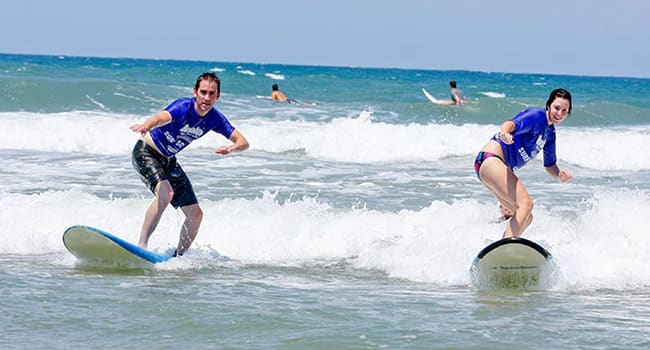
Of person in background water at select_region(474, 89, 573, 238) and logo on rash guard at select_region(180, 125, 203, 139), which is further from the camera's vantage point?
logo on rash guard at select_region(180, 125, 203, 139)

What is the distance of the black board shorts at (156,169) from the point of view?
7.88m

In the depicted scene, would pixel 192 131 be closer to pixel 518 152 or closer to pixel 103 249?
pixel 103 249

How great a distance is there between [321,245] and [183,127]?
95.2 inches

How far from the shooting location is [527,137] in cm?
759

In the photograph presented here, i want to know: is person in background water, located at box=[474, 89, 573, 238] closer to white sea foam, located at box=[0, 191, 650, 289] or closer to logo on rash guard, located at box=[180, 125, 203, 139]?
white sea foam, located at box=[0, 191, 650, 289]

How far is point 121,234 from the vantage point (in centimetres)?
1009

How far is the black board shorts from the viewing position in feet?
25.8

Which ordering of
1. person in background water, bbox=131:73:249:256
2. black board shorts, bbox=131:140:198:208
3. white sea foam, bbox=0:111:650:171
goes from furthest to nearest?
white sea foam, bbox=0:111:650:171 < black board shorts, bbox=131:140:198:208 < person in background water, bbox=131:73:249:256

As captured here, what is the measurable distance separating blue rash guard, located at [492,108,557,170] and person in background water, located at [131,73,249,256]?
2.07m

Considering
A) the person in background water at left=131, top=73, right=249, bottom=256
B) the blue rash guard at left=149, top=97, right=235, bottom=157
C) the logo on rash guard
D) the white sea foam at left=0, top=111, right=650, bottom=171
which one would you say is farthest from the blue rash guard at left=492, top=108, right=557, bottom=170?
the white sea foam at left=0, top=111, right=650, bottom=171

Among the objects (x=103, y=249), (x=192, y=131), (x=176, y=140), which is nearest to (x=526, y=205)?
(x=192, y=131)

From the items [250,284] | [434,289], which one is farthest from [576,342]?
[250,284]

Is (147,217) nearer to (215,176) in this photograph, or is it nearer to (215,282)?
(215,282)

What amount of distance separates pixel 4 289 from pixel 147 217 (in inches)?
56.5
